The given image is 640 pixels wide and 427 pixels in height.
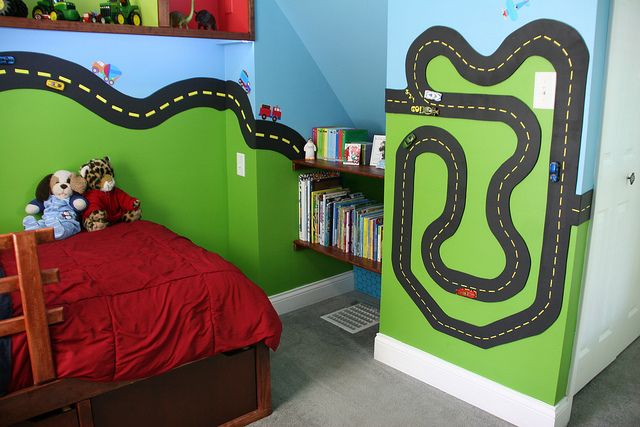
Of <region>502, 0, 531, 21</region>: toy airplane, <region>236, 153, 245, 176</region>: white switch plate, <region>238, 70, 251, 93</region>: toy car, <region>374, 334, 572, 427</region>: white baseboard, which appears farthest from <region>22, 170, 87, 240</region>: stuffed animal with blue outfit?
<region>502, 0, 531, 21</region>: toy airplane

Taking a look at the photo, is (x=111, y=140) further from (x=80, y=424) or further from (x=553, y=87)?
(x=553, y=87)

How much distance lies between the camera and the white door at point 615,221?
2.01m

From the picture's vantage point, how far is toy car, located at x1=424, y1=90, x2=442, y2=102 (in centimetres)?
230

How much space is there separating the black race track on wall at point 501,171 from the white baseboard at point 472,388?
172 mm

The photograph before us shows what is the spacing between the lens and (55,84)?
261cm

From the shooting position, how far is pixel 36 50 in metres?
2.52

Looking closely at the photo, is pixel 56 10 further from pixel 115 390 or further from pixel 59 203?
pixel 115 390

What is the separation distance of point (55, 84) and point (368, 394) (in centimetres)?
204

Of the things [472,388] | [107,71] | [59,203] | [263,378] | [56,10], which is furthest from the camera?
[107,71]

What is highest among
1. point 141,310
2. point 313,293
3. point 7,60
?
point 7,60

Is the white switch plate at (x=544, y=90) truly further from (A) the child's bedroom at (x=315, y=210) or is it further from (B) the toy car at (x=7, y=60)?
(B) the toy car at (x=7, y=60)

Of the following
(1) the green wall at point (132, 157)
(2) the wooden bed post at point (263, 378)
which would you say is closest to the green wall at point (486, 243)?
(2) the wooden bed post at point (263, 378)

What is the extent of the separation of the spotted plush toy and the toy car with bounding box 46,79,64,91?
370 mm

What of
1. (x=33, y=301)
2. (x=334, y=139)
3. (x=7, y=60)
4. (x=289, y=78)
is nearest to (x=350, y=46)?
(x=289, y=78)
